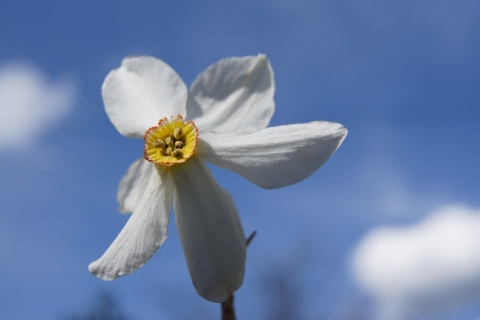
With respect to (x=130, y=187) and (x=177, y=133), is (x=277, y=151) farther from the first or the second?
(x=130, y=187)

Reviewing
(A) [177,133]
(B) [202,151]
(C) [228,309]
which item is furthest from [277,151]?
(C) [228,309]

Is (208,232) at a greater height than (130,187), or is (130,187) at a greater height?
(130,187)

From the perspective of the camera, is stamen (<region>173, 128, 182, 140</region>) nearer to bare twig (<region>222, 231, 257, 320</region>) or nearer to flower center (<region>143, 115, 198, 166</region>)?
flower center (<region>143, 115, 198, 166</region>)

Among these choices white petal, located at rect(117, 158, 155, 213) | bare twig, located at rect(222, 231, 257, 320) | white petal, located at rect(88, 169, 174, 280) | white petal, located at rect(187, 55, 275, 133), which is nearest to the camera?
bare twig, located at rect(222, 231, 257, 320)

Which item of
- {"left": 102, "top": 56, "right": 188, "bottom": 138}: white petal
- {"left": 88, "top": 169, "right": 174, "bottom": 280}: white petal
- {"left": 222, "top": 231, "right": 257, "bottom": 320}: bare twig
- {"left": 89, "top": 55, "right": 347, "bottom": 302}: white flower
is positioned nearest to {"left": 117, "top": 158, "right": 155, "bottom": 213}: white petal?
{"left": 89, "top": 55, "right": 347, "bottom": 302}: white flower

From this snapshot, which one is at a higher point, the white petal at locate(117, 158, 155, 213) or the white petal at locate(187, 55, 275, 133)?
the white petal at locate(187, 55, 275, 133)

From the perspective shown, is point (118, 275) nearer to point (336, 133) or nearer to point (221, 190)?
point (221, 190)

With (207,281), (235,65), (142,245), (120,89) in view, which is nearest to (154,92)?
(120,89)
